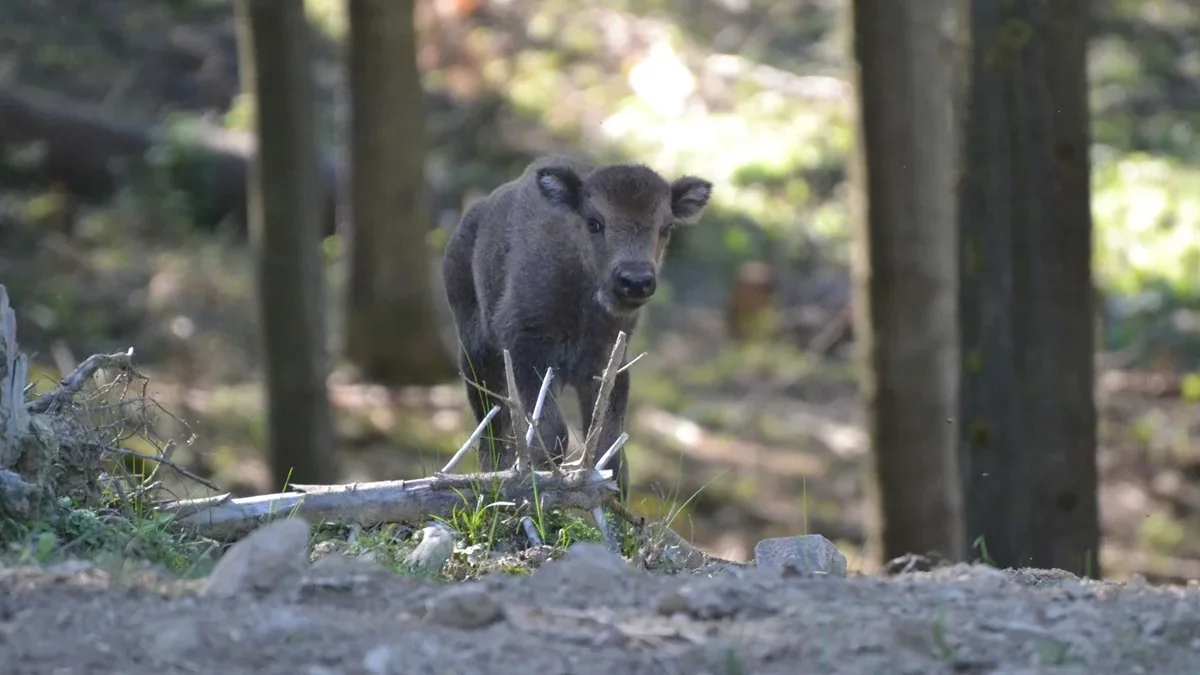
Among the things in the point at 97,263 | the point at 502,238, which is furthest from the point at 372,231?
the point at 502,238

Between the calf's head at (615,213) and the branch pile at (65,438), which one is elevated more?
the calf's head at (615,213)

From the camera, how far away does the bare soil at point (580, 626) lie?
180 inches

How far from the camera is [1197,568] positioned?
15844 millimetres

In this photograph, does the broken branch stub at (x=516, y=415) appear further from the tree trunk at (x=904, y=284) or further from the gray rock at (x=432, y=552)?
the tree trunk at (x=904, y=284)

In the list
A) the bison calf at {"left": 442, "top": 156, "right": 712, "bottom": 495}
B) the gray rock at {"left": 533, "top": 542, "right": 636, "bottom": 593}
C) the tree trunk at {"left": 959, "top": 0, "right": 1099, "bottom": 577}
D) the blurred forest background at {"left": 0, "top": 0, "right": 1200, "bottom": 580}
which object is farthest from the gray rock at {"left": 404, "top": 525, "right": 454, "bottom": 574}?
the blurred forest background at {"left": 0, "top": 0, "right": 1200, "bottom": 580}

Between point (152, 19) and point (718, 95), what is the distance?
29.9ft

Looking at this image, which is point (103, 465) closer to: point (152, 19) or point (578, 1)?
point (152, 19)

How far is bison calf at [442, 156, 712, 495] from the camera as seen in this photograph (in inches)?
344

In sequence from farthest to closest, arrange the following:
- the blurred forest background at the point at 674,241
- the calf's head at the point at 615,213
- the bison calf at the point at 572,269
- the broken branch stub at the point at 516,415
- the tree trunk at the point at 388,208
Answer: the tree trunk at the point at 388,208 < the blurred forest background at the point at 674,241 < the bison calf at the point at 572,269 < the calf's head at the point at 615,213 < the broken branch stub at the point at 516,415

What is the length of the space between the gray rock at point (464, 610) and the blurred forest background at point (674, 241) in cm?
803

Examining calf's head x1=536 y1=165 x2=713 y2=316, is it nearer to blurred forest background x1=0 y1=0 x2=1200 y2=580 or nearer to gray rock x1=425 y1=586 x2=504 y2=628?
gray rock x1=425 y1=586 x2=504 y2=628

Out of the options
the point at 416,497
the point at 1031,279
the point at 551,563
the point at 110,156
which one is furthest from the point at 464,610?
the point at 110,156

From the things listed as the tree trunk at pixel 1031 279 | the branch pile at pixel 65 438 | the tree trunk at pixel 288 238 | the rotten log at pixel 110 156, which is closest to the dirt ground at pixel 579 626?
the branch pile at pixel 65 438

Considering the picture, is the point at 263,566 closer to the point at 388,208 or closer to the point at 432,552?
the point at 432,552
